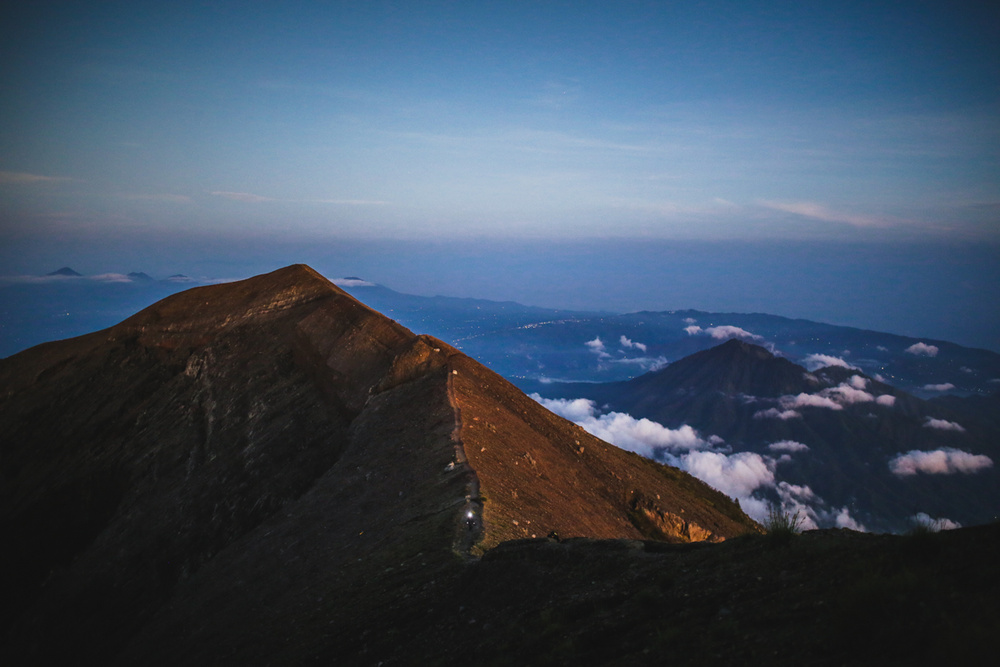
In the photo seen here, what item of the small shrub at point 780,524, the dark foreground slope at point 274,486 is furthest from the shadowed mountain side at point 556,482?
the small shrub at point 780,524

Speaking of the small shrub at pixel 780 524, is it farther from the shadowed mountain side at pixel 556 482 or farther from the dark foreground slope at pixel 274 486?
the shadowed mountain side at pixel 556 482

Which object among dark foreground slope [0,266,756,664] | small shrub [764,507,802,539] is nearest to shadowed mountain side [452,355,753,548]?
dark foreground slope [0,266,756,664]

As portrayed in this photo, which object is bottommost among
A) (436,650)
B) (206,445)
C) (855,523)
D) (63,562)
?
(855,523)

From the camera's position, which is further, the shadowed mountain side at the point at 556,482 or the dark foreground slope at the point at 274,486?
the shadowed mountain side at the point at 556,482

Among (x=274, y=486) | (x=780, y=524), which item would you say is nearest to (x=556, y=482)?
(x=780, y=524)

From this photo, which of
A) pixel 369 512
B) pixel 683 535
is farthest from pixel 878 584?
pixel 683 535

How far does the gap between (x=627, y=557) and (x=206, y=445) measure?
93.6ft

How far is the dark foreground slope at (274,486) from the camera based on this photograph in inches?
605

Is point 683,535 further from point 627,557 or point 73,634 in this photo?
point 73,634

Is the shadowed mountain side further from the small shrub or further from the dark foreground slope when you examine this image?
the small shrub

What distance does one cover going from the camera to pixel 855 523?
187875mm

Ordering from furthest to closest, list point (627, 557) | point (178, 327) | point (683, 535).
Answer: point (178, 327) < point (683, 535) < point (627, 557)

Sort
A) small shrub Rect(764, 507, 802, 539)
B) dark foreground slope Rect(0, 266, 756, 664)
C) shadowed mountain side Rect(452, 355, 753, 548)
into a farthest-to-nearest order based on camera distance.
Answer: shadowed mountain side Rect(452, 355, 753, 548) → dark foreground slope Rect(0, 266, 756, 664) → small shrub Rect(764, 507, 802, 539)

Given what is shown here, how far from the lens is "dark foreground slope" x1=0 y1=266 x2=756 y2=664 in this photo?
15.4m
